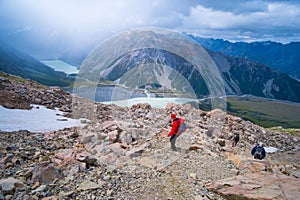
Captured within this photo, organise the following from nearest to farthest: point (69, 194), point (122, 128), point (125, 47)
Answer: point (69, 194) < point (122, 128) < point (125, 47)

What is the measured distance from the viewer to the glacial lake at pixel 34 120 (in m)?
13.5

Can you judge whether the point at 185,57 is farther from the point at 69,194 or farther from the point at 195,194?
the point at 69,194

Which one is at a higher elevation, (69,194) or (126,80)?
(126,80)

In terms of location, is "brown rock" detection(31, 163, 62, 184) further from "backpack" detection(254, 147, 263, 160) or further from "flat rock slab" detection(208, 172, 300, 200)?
"backpack" detection(254, 147, 263, 160)

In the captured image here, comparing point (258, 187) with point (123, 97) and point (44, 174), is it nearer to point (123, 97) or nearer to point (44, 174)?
point (44, 174)

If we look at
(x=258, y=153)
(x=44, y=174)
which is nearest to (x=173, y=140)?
(x=44, y=174)

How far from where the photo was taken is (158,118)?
17.1 metres

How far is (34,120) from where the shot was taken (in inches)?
579

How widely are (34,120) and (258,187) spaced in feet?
41.3

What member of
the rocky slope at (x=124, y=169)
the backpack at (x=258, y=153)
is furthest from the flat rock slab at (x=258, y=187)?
the backpack at (x=258, y=153)

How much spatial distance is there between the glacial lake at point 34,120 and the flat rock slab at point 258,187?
9922 mm

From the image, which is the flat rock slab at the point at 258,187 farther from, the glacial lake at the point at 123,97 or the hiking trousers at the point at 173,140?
the glacial lake at the point at 123,97

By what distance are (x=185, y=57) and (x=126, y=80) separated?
140 inches

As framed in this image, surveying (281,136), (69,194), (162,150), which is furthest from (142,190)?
(281,136)
